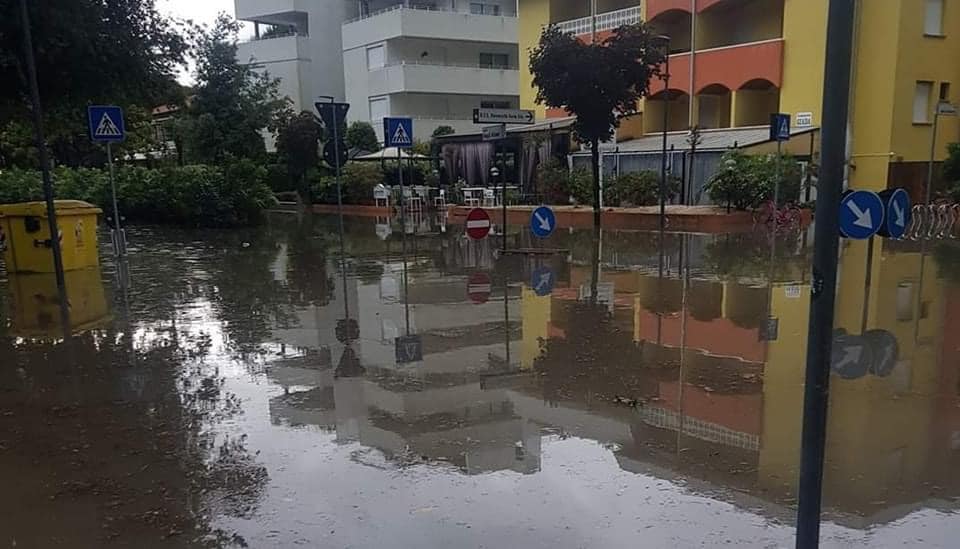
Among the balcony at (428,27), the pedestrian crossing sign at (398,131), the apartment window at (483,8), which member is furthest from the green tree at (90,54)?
the apartment window at (483,8)

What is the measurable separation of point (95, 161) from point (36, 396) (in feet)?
125

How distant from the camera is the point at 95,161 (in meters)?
39.3

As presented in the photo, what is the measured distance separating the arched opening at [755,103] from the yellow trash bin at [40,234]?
21.5 m

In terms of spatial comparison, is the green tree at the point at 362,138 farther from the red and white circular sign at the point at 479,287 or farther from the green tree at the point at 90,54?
the red and white circular sign at the point at 479,287

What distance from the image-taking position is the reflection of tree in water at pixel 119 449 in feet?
12.6

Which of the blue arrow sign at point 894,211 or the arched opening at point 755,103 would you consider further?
the arched opening at point 755,103

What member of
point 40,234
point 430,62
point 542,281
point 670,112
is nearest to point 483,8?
point 430,62

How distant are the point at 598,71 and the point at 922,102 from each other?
41.6ft

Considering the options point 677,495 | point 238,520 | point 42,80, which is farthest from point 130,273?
point 677,495

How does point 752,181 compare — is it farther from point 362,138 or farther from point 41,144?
point 362,138

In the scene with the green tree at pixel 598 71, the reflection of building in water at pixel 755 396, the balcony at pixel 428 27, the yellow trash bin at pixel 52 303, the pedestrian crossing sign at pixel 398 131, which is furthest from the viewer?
the balcony at pixel 428 27

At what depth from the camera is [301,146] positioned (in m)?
32.8

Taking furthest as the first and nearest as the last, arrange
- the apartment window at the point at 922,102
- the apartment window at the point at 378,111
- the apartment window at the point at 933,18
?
the apartment window at the point at 378,111
the apartment window at the point at 922,102
the apartment window at the point at 933,18

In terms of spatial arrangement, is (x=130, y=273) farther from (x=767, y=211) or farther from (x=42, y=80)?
(x=767, y=211)
